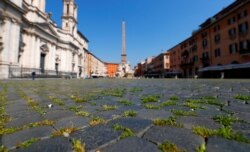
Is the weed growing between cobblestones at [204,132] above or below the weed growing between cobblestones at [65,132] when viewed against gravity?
above

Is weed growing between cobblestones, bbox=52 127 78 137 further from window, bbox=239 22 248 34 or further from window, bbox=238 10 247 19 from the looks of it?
window, bbox=238 10 247 19

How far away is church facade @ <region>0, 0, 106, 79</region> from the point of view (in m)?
24.3

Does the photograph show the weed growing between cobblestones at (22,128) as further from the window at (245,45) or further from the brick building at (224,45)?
the window at (245,45)

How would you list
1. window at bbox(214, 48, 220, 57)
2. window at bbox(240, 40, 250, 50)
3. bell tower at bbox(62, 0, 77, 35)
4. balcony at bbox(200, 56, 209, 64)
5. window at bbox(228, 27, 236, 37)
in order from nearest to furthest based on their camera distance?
1. window at bbox(240, 40, 250, 50)
2. window at bbox(228, 27, 236, 37)
3. window at bbox(214, 48, 220, 57)
4. balcony at bbox(200, 56, 209, 64)
5. bell tower at bbox(62, 0, 77, 35)

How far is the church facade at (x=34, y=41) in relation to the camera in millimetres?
24312

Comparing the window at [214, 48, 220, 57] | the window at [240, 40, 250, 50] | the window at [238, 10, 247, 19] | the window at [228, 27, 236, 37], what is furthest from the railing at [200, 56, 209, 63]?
the window at [238, 10, 247, 19]

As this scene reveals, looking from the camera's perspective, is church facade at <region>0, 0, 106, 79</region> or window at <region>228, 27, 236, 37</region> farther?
window at <region>228, 27, 236, 37</region>

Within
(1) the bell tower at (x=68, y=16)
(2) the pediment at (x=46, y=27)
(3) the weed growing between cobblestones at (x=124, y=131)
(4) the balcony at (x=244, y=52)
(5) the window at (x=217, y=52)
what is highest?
(1) the bell tower at (x=68, y=16)

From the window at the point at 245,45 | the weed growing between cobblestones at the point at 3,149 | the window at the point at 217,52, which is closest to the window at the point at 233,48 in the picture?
the window at the point at 245,45

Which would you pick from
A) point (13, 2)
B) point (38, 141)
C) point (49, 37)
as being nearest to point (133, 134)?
point (38, 141)

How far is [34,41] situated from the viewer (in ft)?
116

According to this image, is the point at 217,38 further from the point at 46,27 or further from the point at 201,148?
the point at 201,148

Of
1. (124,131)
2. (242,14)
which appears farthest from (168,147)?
(242,14)

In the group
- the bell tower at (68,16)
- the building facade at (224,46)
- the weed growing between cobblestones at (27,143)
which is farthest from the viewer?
the bell tower at (68,16)
